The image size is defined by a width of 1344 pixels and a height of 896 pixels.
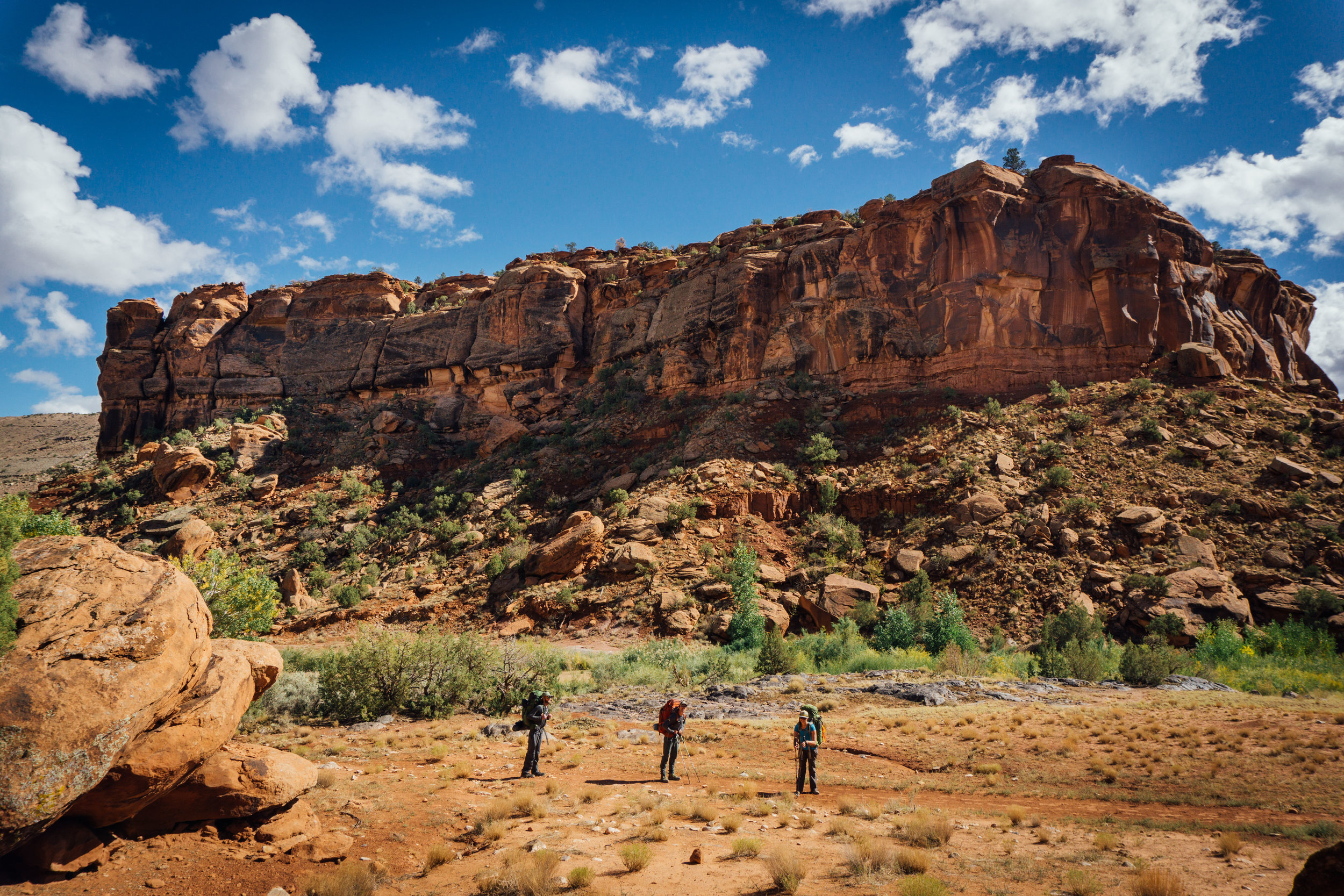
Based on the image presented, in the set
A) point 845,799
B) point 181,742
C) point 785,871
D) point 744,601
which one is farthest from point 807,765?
point 744,601

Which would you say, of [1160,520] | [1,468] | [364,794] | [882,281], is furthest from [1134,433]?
[1,468]

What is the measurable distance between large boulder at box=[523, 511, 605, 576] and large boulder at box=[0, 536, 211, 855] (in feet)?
63.9

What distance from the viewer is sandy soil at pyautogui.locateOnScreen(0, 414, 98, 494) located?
51531mm

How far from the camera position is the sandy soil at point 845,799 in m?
6.64

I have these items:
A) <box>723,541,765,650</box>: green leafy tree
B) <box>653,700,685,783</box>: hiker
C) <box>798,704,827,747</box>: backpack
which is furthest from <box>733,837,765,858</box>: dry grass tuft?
<box>723,541,765,650</box>: green leafy tree

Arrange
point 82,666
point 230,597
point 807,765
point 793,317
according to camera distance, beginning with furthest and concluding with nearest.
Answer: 1. point 793,317
2. point 230,597
3. point 807,765
4. point 82,666

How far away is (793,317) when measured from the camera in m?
36.9

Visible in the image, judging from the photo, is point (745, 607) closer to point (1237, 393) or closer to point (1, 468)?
point (1237, 393)

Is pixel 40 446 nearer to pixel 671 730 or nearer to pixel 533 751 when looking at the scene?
pixel 533 751

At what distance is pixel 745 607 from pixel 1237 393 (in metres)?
26.5

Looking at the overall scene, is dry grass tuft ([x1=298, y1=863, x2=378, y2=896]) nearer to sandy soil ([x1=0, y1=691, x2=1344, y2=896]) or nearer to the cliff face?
sandy soil ([x1=0, y1=691, x2=1344, y2=896])

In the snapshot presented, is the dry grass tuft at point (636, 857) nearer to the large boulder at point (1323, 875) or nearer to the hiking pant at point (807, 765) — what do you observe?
the hiking pant at point (807, 765)

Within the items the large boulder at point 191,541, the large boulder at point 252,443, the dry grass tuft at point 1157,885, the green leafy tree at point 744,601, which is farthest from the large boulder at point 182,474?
the dry grass tuft at point 1157,885

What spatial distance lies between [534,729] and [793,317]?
30.1m
